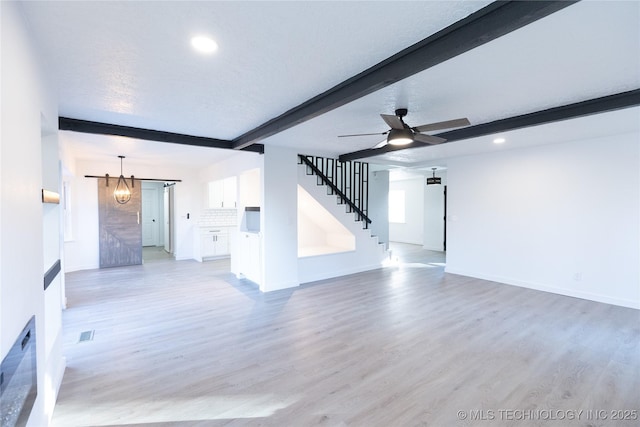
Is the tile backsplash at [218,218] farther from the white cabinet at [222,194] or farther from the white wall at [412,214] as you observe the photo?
the white wall at [412,214]

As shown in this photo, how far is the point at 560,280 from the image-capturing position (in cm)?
499

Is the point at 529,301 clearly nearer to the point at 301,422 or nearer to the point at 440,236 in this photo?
the point at 301,422

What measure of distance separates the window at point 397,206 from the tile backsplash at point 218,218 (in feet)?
21.5

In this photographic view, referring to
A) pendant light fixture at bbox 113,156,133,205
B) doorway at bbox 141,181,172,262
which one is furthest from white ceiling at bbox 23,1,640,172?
doorway at bbox 141,181,172,262

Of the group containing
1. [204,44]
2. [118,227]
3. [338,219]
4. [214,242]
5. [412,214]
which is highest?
[204,44]

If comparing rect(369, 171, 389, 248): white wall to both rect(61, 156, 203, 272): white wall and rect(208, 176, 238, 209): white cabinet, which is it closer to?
rect(208, 176, 238, 209): white cabinet

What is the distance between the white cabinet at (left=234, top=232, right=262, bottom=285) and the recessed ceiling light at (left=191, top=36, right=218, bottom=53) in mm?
3633

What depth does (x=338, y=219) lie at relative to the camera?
631 cm

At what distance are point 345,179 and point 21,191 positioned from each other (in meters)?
5.97

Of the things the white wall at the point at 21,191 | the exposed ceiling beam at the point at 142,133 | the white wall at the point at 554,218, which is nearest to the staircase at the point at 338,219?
the exposed ceiling beam at the point at 142,133

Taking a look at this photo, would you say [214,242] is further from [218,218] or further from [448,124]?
[448,124]

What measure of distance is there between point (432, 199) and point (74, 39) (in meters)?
9.57

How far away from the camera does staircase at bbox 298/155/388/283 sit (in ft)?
19.2

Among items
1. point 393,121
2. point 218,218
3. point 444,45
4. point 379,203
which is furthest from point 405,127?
point 218,218
